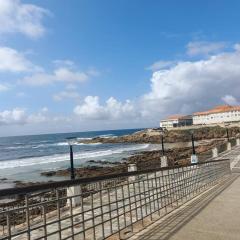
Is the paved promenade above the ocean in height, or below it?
above

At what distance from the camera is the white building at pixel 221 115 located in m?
155

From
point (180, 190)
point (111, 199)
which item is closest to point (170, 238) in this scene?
point (111, 199)

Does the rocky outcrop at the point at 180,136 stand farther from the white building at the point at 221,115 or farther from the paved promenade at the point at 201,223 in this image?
the paved promenade at the point at 201,223

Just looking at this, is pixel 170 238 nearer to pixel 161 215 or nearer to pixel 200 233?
pixel 200 233

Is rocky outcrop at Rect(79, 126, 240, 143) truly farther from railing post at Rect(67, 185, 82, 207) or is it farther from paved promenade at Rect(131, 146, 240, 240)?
railing post at Rect(67, 185, 82, 207)

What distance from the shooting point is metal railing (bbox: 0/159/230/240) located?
17.3 feet

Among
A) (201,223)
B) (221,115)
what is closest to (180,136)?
(221,115)

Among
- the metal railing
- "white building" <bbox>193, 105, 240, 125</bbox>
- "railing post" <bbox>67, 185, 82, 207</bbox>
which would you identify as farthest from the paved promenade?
"white building" <bbox>193, 105, 240, 125</bbox>

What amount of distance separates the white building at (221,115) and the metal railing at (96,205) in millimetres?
148672

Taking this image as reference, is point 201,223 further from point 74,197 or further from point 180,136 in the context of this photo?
point 180,136

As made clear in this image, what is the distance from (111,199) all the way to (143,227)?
1.00 metres

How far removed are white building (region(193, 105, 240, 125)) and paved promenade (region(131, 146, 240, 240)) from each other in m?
148

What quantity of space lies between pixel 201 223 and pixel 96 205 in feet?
7.25

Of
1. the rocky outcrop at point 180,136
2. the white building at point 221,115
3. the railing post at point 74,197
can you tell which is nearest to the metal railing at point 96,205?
the railing post at point 74,197
